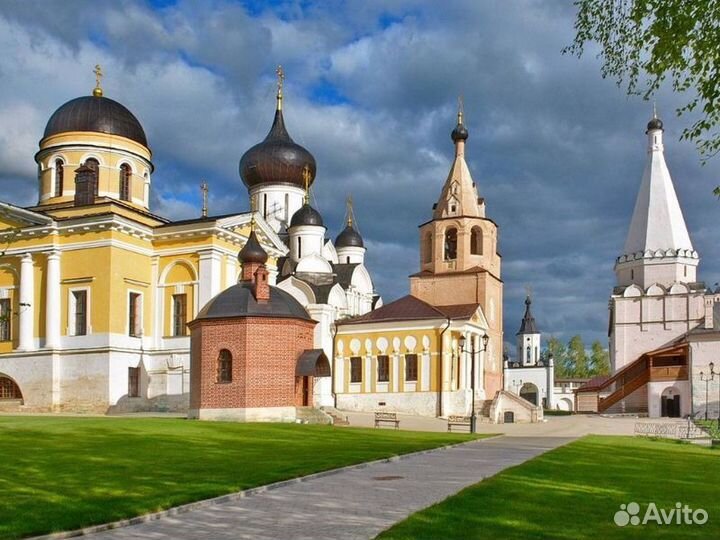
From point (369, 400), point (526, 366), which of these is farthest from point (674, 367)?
point (526, 366)

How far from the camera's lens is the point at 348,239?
55688 millimetres

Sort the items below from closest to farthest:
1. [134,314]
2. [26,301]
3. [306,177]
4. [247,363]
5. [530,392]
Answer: [247,363], [26,301], [134,314], [306,177], [530,392]

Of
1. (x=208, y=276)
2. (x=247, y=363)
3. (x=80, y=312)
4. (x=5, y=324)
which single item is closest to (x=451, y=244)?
(x=208, y=276)

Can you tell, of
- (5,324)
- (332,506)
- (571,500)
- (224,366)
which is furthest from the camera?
(5,324)

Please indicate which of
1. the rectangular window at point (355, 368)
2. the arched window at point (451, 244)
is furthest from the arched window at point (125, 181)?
the arched window at point (451, 244)

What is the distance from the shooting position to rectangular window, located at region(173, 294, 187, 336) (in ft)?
121

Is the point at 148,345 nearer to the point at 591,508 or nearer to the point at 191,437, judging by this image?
the point at 191,437

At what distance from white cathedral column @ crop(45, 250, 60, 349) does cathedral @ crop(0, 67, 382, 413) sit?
0.14 ft

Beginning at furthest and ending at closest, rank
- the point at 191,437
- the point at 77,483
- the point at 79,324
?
the point at 79,324
the point at 191,437
the point at 77,483

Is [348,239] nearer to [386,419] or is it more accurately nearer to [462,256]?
[462,256]

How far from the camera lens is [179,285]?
121 feet

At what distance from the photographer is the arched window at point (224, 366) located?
29531mm

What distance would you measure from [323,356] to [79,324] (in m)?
11.9

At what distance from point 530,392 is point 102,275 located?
58.3 meters
